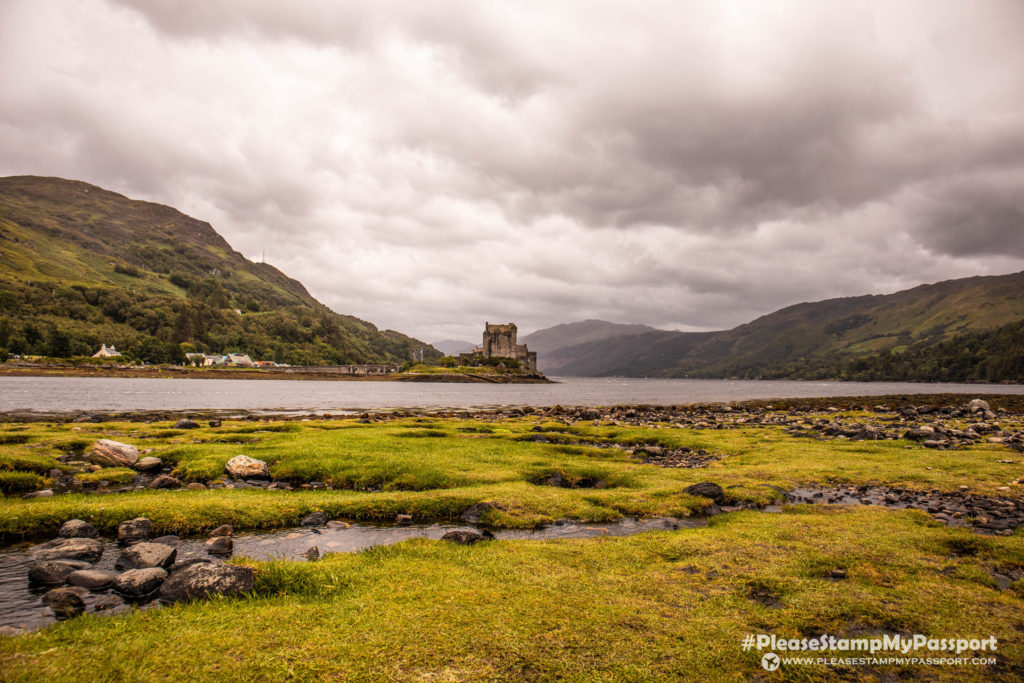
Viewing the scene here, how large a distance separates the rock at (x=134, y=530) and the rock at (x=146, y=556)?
2.11 metres

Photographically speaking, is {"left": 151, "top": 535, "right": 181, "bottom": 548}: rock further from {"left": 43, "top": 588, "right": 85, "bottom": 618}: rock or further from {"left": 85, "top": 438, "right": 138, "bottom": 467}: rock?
{"left": 85, "top": 438, "right": 138, "bottom": 467}: rock

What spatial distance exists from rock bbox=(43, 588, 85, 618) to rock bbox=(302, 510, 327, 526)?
5872mm

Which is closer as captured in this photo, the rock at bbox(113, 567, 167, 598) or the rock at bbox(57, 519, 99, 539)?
the rock at bbox(113, 567, 167, 598)

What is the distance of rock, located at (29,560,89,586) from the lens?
9.48m

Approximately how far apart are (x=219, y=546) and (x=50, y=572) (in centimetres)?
308

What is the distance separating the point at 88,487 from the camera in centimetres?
1727

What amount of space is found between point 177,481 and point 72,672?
14123 millimetres

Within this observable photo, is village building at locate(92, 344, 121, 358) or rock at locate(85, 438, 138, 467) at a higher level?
village building at locate(92, 344, 121, 358)

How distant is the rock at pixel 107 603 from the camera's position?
8562mm

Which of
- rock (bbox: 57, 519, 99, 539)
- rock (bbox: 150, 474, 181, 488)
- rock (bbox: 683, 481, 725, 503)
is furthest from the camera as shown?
rock (bbox: 150, 474, 181, 488)

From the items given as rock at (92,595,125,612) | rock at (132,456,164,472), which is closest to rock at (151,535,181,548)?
rock at (92,595,125,612)

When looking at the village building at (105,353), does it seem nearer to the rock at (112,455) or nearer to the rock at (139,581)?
the rock at (112,455)

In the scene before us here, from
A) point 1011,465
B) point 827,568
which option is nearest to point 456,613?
point 827,568

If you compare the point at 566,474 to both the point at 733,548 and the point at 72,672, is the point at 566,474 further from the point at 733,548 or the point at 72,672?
the point at 72,672
